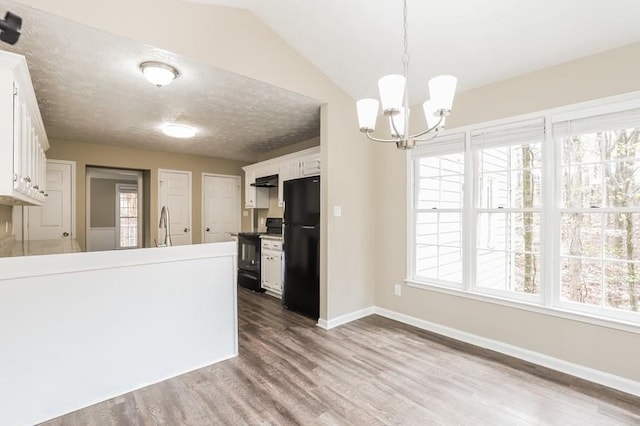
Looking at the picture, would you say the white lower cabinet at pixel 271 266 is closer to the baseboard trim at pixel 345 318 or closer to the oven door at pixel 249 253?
the oven door at pixel 249 253

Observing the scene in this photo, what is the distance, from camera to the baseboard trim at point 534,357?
2330 millimetres

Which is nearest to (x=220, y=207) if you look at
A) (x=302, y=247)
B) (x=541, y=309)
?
(x=302, y=247)

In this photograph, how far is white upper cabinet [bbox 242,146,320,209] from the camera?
14.6ft

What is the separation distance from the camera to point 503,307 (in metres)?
2.96

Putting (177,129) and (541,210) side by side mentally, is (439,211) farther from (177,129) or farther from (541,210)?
(177,129)

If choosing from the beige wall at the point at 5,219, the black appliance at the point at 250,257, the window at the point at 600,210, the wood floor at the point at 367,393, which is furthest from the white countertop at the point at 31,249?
the window at the point at 600,210

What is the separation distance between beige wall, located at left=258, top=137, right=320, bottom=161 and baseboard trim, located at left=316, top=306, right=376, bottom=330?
8.88 ft

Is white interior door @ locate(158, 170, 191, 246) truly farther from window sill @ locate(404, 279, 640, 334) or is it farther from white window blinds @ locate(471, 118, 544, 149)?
white window blinds @ locate(471, 118, 544, 149)

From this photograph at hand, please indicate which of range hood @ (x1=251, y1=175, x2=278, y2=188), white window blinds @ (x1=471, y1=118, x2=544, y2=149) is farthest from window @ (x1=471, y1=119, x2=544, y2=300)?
range hood @ (x1=251, y1=175, x2=278, y2=188)

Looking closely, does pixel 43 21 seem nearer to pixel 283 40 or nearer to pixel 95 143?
pixel 283 40

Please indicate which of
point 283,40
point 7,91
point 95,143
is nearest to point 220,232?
point 95,143

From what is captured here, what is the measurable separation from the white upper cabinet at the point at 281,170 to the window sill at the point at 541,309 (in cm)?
216

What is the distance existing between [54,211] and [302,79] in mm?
4577

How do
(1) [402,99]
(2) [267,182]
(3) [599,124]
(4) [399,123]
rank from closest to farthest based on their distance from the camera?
(1) [402,99], (4) [399,123], (3) [599,124], (2) [267,182]
